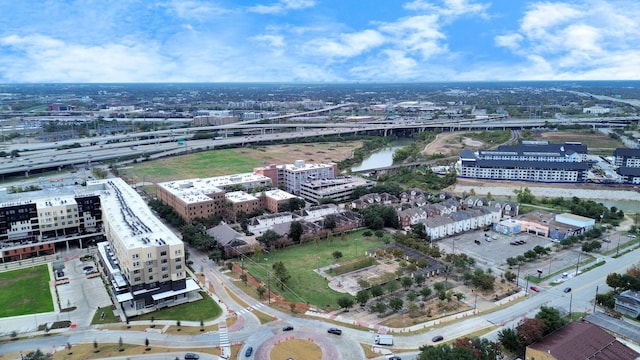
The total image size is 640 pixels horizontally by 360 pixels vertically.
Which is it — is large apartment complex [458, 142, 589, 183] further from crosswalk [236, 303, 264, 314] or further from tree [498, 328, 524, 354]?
crosswalk [236, 303, 264, 314]

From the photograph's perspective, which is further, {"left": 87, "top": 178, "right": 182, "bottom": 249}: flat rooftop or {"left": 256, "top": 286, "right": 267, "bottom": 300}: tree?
{"left": 87, "top": 178, "right": 182, "bottom": 249}: flat rooftop

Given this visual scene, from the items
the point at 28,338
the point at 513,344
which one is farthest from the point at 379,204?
the point at 28,338

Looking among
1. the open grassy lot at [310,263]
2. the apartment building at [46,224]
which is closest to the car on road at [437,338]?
→ the open grassy lot at [310,263]

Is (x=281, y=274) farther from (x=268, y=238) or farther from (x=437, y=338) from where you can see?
(x=437, y=338)

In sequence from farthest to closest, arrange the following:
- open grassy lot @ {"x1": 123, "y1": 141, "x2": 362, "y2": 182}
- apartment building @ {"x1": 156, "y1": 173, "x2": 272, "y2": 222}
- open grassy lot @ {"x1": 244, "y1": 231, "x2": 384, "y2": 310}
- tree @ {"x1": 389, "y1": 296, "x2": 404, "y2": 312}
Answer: open grassy lot @ {"x1": 123, "y1": 141, "x2": 362, "y2": 182} → apartment building @ {"x1": 156, "y1": 173, "x2": 272, "y2": 222} → open grassy lot @ {"x1": 244, "y1": 231, "x2": 384, "y2": 310} → tree @ {"x1": 389, "y1": 296, "x2": 404, "y2": 312}

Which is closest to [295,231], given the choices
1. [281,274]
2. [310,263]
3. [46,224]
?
[310,263]

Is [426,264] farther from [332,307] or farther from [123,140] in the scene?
[123,140]

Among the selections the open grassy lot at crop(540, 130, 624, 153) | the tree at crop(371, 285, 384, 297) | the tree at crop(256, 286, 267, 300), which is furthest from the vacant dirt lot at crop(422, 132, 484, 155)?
the tree at crop(256, 286, 267, 300)
